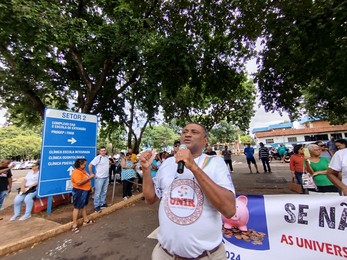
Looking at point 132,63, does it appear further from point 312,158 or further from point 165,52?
point 312,158

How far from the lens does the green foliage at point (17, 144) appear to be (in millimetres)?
45625

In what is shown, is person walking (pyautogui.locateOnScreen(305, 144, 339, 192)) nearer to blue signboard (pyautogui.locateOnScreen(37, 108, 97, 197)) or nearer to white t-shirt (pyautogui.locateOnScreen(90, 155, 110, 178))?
white t-shirt (pyautogui.locateOnScreen(90, 155, 110, 178))

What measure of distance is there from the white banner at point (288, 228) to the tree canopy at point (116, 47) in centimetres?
617

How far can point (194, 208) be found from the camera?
147 centimetres

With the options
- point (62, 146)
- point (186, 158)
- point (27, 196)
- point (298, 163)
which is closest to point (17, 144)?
point (27, 196)

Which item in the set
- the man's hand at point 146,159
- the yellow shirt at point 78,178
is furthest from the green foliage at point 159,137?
the man's hand at point 146,159

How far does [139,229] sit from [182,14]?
7961 millimetres

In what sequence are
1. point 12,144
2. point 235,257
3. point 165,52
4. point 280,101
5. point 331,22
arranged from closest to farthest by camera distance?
point 235,257, point 331,22, point 165,52, point 280,101, point 12,144

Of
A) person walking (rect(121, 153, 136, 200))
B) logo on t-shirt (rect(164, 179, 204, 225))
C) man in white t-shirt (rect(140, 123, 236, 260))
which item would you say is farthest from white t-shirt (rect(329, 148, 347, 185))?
person walking (rect(121, 153, 136, 200))

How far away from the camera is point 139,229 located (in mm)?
4918

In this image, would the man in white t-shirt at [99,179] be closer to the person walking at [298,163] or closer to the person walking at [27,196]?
the person walking at [27,196]

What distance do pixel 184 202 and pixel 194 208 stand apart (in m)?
0.08

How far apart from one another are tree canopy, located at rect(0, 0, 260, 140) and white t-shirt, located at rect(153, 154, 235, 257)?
618cm

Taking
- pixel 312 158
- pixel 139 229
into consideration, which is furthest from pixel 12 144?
pixel 312 158
